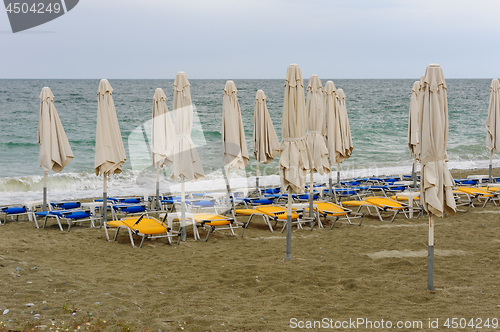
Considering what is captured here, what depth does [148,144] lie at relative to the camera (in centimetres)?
1104

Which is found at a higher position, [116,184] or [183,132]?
[183,132]

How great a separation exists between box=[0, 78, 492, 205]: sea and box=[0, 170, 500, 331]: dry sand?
2.71 meters

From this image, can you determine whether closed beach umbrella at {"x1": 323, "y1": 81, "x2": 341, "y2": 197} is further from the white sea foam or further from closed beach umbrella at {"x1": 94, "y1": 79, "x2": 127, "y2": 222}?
the white sea foam

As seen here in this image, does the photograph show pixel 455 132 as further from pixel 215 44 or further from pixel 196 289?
pixel 196 289

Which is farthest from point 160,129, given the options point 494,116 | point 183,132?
point 494,116

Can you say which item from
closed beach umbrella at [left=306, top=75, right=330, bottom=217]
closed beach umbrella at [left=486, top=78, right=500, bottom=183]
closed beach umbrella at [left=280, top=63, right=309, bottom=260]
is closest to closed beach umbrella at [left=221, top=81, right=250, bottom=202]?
closed beach umbrella at [left=306, top=75, right=330, bottom=217]

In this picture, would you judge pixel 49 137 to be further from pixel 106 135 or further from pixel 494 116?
pixel 494 116

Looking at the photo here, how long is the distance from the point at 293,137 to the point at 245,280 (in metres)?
2.06

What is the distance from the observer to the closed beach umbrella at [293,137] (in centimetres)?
612

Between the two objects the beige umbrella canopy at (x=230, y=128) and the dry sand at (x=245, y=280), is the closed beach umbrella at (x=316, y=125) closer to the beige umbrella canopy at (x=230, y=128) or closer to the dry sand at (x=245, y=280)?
the dry sand at (x=245, y=280)

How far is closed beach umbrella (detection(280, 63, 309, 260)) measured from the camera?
6.12 meters

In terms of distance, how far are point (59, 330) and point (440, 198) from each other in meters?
3.96

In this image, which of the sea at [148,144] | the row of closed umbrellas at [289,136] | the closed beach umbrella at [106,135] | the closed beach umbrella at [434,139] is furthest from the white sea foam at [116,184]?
the closed beach umbrella at [434,139]

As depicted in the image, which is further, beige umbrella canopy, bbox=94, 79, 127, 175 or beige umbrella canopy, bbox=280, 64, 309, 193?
beige umbrella canopy, bbox=94, 79, 127, 175
